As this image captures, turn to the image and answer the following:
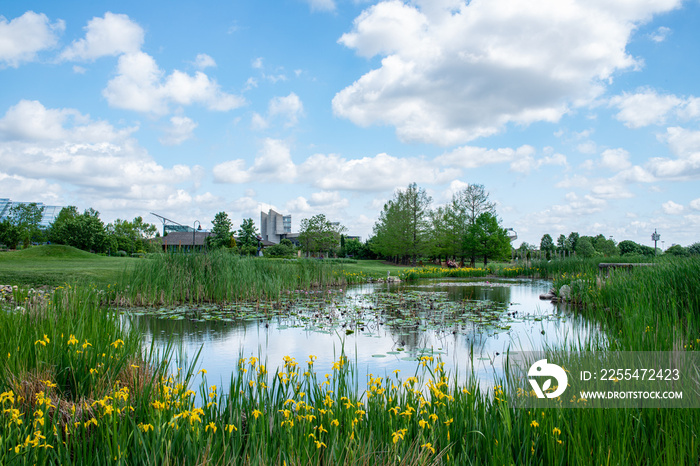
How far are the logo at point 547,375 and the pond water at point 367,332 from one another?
0.24 m

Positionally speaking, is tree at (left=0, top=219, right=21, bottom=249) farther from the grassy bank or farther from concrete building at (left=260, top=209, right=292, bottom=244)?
concrete building at (left=260, top=209, right=292, bottom=244)

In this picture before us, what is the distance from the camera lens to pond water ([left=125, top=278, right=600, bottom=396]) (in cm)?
553

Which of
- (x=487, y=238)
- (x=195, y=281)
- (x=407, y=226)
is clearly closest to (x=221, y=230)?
(x=407, y=226)

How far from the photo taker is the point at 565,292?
1318 cm

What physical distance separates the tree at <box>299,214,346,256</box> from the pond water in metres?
41.7

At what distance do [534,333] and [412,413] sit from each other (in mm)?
5746

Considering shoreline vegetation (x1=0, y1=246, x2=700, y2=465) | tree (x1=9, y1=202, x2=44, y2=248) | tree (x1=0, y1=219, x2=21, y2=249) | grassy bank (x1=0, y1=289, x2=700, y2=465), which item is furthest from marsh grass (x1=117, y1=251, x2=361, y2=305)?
tree (x1=9, y1=202, x2=44, y2=248)

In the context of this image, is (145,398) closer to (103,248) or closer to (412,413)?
(412,413)

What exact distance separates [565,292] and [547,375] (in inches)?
432

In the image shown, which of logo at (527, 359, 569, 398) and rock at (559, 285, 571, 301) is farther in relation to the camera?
rock at (559, 285, 571, 301)

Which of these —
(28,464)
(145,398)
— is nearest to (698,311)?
(145,398)

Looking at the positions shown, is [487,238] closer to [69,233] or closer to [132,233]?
[69,233]

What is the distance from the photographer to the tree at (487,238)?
37250 millimetres

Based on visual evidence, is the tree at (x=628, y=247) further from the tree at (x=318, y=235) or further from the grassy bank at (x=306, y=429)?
the grassy bank at (x=306, y=429)
